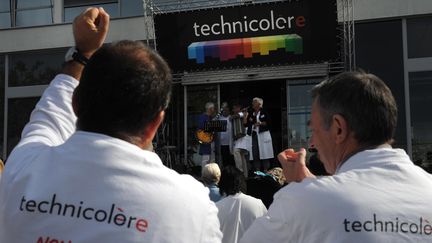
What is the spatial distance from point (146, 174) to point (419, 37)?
11172 mm

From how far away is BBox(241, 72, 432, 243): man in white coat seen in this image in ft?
5.00

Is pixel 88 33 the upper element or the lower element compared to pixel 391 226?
upper

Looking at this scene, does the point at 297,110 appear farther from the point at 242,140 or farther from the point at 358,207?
the point at 358,207

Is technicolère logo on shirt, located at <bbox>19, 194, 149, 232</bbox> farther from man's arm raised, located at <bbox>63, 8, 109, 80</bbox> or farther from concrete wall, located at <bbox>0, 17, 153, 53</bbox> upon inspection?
concrete wall, located at <bbox>0, 17, 153, 53</bbox>

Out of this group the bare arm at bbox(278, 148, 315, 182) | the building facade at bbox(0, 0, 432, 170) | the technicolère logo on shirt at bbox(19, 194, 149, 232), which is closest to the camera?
the technicolère logo on shirt at bbox(19, 194, 149, 232)

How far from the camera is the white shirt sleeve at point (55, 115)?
5.41 feet

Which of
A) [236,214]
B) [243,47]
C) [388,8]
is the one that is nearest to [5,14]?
[243,47]

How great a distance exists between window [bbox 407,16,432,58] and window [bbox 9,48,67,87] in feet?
28.1

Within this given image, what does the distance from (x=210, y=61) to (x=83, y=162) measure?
33.5ft

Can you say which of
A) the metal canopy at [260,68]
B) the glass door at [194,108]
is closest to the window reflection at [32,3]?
the metal canopy at [260,68]

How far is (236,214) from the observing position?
14.5ft

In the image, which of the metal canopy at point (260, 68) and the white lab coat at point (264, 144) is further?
the metal canopy at point (260, 68)

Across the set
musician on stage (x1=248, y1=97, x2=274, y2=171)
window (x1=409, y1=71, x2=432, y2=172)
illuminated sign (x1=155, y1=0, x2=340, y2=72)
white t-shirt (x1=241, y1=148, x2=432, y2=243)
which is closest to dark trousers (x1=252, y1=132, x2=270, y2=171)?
musician on stage (x1=248, y1=97, x2=274, y2=171)

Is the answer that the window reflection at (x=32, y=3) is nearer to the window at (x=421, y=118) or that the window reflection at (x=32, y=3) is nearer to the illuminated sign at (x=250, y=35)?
the illuminated sign at (x=250, y=35)
